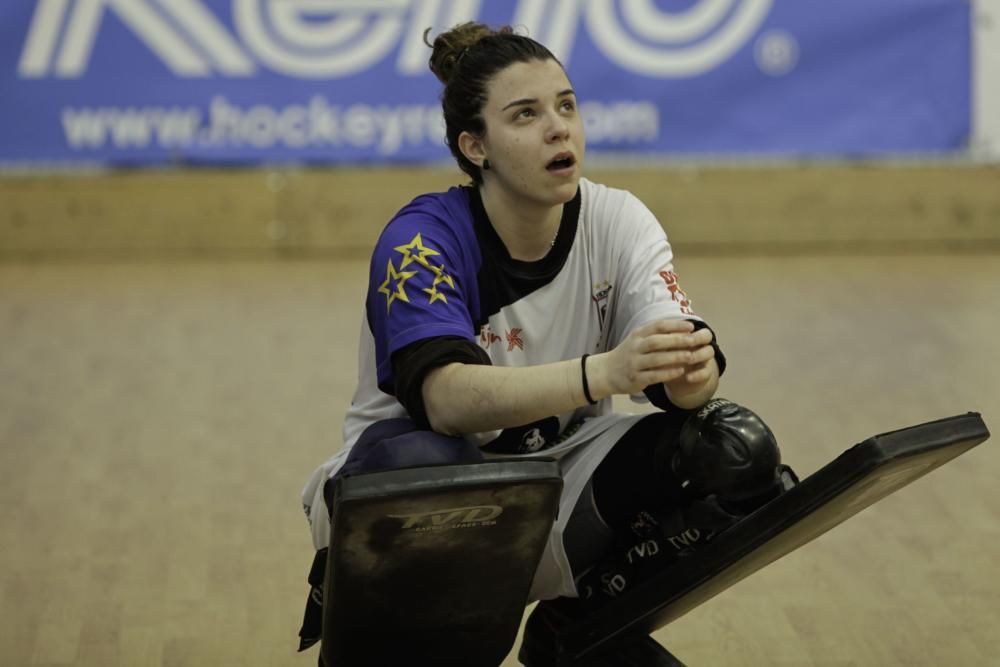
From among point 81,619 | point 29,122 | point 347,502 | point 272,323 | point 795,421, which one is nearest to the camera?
point 347,502

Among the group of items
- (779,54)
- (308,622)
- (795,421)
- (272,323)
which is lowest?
(308,622)

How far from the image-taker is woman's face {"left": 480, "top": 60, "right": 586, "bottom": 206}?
2.18 metres

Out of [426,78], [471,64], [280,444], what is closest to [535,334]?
[471,64]

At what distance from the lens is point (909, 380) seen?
13.4 ft

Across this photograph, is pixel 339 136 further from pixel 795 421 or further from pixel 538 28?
pixel 795 421

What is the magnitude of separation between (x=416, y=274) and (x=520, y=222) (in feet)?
0.73

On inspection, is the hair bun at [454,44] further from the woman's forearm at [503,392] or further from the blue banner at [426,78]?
the blue banner at [426,78]

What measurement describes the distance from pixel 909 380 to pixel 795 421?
1.77 feet

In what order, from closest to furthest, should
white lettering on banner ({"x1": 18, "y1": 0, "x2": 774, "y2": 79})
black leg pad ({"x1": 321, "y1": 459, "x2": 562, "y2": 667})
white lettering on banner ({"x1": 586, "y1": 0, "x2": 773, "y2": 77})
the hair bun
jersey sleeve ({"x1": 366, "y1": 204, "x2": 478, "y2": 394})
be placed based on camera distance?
black leg pad ({"x1": 321, "y1": 459, "x2": 562, "y2": 667}) → jersey sleeve ({"x1": 366, "y1": 204, "x2": 478, "y2": 394}) → the hair bun → white lettering on banner ({"x1": 18, "y1": 0, "x2": 774, "y2": 79}) → white lettering on banner ({"x1": 586, "y1": 0, "x2": 773, "y2": 77})

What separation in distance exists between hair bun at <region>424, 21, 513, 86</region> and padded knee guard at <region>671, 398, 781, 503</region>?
0.63 metres

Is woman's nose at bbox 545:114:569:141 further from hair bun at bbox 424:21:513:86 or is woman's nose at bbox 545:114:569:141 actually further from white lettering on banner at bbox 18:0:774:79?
white lettering on banner at bbox 18:0:774:79

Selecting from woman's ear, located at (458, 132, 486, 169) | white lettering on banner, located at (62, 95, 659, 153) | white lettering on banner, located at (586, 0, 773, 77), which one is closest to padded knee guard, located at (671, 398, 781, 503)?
woman's ear, located at (458, 132, 486, 169)

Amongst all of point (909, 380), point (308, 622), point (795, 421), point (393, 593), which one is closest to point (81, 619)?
point (308, 622)

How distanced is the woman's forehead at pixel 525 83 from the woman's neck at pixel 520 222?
133 mm
